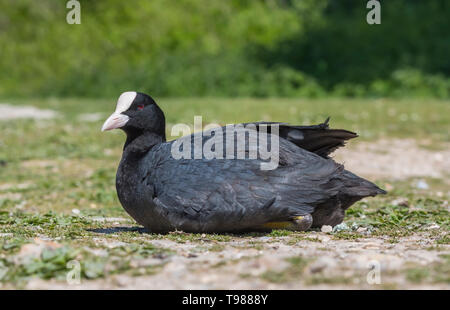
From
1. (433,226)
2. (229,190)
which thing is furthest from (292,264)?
(433,226)

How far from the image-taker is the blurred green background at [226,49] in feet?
64.6

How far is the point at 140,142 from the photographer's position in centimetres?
581

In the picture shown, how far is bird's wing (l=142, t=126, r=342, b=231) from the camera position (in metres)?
5.32

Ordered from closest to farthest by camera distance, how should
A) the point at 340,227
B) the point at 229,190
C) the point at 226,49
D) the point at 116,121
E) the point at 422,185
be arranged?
the point at 229,190, the point at 116,121, the point at 340,227, the point at 422,185, the point at 226,49

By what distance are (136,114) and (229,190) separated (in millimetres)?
1020

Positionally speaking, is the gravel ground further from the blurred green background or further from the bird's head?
the blurred green background

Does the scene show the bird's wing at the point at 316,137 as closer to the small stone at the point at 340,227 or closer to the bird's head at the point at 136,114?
the small stone at the point at 340,227

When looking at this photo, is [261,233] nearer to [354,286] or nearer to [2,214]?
[354,286]

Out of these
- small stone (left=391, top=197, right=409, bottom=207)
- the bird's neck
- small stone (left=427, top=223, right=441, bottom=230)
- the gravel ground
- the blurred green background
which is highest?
the blurred green background

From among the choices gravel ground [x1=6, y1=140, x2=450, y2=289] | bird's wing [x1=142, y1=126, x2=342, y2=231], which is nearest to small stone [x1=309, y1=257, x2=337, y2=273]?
gravel ground [x1=6, y1=140, x2=450, y2=289]

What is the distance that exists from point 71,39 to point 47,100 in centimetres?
382

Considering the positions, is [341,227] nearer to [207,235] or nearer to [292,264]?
[207,235]

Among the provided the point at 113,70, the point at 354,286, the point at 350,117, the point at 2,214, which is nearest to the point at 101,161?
the point at 2,214

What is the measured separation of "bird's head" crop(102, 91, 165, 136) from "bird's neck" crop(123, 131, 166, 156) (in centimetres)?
2
